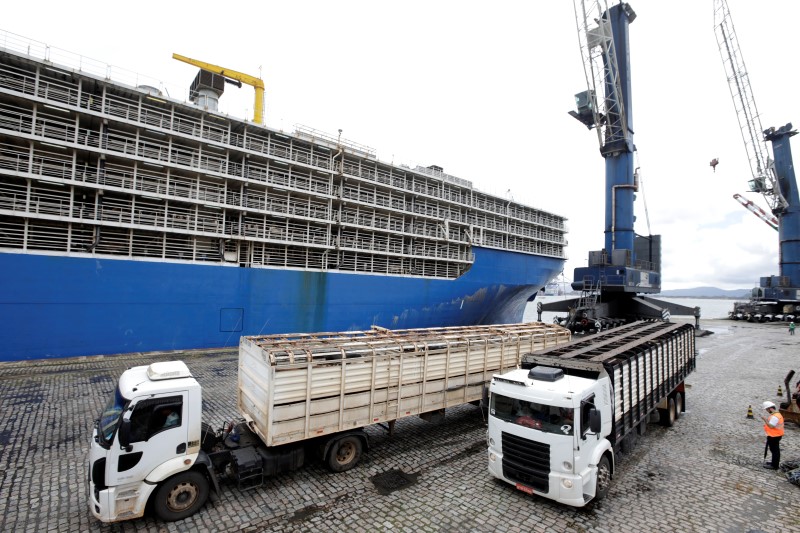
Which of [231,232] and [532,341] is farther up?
[231,232]

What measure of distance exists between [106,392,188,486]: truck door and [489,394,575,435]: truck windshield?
19.6ft

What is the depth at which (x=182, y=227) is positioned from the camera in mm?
20969

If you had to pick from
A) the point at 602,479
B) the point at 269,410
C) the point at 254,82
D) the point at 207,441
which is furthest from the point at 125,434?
the point at 254,82

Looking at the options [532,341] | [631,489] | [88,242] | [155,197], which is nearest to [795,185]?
[532,341]

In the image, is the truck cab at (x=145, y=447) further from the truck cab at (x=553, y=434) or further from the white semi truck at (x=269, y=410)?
the truck cab at (x=553, y=434)

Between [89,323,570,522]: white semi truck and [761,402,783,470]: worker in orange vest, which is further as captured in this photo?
[761,402,783,470]: worker in orange vest

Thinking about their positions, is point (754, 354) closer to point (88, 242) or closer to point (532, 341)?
point (532, 341)

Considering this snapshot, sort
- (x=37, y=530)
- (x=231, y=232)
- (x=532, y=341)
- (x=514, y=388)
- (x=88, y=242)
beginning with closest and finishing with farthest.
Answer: (x=37, y=530), (x=514, y=388), (x=532, y=341), (x=88, y=242), (x=231, y=232)

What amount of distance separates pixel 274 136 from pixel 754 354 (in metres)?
35.4

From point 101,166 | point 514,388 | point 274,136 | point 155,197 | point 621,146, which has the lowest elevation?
point 514,388

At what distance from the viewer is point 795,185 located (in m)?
45.8

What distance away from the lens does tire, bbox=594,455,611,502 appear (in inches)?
271

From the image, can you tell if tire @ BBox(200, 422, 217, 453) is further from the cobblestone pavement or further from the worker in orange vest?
the worker in orange vest

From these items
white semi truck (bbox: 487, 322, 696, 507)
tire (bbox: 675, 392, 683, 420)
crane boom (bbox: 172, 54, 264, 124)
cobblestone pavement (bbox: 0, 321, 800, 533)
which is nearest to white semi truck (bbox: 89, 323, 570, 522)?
cobblestone pavement (bbox: 0, 321, 800, 533)
